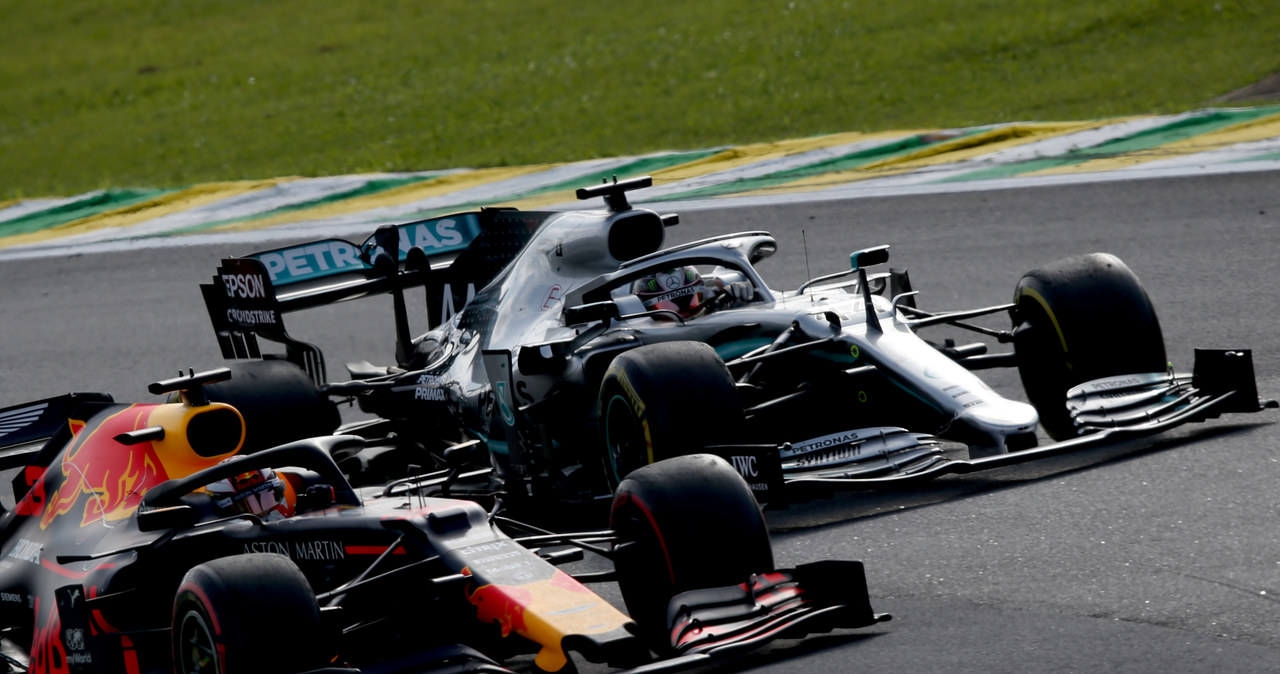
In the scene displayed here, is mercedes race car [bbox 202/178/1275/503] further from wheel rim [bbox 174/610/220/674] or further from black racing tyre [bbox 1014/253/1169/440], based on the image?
wheel rim [bbox 174/610/220/674]

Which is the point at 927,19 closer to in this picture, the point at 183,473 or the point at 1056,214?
the point at 1056,214

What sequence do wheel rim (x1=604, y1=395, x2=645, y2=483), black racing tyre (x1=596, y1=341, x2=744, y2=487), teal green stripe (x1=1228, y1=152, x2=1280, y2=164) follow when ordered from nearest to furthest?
black racing tyre (x1=596, y1=341, x2=744, y2=487) → wheel rim (x1=604, y1=395, x2=645, y2=483) → teal green stripe (x1=1228, y1=152, x2=1280, y2=164)

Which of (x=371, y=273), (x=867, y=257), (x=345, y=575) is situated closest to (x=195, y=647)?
(x=345, y=575)

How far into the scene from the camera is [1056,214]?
1374 centimetres

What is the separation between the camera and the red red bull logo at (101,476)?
6312 mm

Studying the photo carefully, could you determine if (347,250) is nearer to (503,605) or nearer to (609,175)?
(503,605)

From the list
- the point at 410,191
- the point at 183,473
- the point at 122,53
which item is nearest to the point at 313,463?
the point at 183,473

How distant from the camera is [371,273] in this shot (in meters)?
10.2

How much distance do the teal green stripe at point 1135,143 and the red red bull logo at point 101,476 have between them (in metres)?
10.0

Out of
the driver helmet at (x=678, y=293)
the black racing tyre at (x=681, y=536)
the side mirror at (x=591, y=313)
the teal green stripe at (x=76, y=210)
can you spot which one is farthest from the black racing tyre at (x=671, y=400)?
the teal green stripe at (x=76, y=210)

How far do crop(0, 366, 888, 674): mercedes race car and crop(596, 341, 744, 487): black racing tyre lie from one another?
1244mm

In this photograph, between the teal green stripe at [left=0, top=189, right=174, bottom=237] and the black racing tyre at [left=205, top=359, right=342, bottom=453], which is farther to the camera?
the teal green stripe at [left=0, top=189, right=174, bottom=237]

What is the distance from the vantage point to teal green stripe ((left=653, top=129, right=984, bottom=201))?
16.1 meters

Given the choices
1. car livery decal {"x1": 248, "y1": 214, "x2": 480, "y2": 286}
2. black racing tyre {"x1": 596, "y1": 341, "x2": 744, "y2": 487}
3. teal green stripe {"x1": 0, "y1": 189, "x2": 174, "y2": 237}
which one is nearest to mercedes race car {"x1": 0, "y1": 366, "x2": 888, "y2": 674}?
black racing tyre {"x1": 596, "y1": 341, "x2": 744, "y2": 487}
